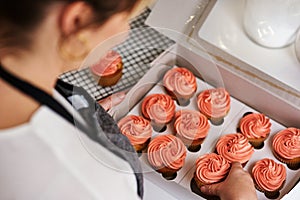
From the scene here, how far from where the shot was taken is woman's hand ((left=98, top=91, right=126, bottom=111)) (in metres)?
0.90

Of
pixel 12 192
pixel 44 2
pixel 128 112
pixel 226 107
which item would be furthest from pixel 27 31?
pixel 226 107

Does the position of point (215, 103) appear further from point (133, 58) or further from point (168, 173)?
point (133, 58)

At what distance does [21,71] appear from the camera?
52 cm

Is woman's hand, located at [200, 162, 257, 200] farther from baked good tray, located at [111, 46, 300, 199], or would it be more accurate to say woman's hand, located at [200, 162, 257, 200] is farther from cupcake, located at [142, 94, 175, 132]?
cupcake, located at [142, 94, 175, 132]

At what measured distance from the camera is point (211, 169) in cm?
112

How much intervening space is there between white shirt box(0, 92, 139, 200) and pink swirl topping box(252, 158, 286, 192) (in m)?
0.58

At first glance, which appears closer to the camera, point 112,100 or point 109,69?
point 109,69

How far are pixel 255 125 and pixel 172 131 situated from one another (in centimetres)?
16

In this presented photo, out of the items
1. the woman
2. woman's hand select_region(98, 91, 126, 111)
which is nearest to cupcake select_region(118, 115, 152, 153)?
woman's hand select_region(98, 91, 126, 111)

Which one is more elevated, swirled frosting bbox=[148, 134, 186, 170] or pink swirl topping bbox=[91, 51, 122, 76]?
pink swirl topping bbox=[91, 51, 122, 76]

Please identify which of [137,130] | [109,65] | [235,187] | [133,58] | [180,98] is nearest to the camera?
[109,65]

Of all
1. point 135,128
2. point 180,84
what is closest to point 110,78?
point 135,128

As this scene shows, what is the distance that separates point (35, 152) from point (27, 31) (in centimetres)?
11

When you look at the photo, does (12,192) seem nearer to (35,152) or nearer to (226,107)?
(35,152)
